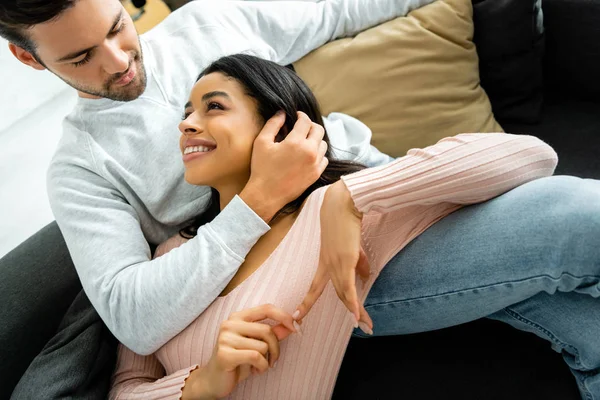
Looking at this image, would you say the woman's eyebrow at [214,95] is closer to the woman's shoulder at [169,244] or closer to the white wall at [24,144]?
the woman's shoulder at [169,244]

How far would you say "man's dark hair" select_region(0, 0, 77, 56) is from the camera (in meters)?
0.94

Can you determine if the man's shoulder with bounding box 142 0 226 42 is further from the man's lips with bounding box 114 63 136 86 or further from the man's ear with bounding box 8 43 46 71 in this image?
the man's ear with bounding box 8 43 46 71

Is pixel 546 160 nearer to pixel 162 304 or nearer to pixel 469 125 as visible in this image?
pixel 469 125

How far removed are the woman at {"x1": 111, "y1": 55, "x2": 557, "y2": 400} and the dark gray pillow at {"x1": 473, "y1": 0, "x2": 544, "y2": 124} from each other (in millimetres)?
627

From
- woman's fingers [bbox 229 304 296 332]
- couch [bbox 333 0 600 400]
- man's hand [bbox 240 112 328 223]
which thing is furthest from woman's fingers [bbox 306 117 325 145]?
couch [bbox 333 0 600 400]

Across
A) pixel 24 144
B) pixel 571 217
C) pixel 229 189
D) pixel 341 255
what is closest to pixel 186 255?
pixel 229 189

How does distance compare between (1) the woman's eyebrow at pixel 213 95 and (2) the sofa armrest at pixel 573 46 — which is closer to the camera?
(1) the woman's eyebrow at pixel 213 95

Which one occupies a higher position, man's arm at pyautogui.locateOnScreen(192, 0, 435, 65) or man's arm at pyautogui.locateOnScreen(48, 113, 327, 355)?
man's arm at pyautogui.locateOnScreen(192, 0, 435, 65)

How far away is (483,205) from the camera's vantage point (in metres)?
0.90

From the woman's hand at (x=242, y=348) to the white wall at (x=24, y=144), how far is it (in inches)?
39.9

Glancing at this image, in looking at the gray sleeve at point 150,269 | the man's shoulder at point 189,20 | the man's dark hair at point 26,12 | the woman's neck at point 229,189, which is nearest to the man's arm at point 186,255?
the gray sleeve at point 150,269

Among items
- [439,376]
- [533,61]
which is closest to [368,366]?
[439,376]

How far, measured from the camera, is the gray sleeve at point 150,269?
99 cm

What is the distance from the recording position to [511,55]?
4.91 ft
